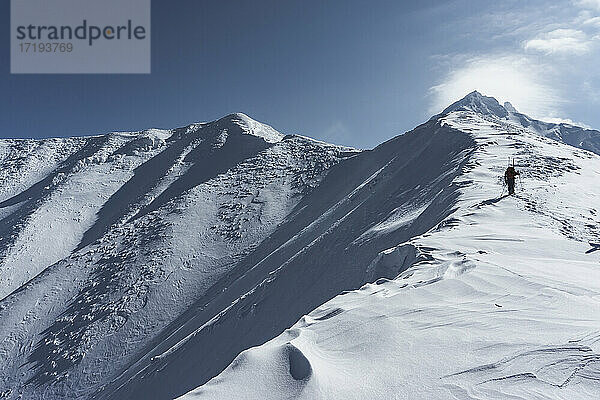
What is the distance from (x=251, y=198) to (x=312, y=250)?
86.9ft

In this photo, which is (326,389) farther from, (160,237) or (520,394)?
(160,237)

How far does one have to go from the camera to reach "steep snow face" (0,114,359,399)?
29.5 meters

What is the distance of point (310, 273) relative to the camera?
21125 millimetres

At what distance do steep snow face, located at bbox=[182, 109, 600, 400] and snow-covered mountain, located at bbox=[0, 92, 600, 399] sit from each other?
0.10ft

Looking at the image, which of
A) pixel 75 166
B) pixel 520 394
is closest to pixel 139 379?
pixel 520 394

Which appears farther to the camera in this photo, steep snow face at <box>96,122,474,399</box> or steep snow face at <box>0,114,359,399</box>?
steep snow face at <box>0,114,359,399</box>

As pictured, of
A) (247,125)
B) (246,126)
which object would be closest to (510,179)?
(246,126)

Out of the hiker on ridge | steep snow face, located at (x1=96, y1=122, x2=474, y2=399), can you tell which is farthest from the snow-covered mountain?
the hiker on ridge

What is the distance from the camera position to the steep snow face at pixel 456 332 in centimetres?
444

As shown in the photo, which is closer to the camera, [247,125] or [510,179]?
[510,179]

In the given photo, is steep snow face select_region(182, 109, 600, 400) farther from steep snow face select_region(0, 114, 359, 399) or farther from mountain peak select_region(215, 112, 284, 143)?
mountain peak select_region(215, 112, 284, 143)

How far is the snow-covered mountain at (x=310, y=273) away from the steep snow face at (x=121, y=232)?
23 cm

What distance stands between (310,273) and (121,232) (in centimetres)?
3275

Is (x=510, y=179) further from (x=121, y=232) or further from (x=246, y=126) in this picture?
(x=246, y=126)
